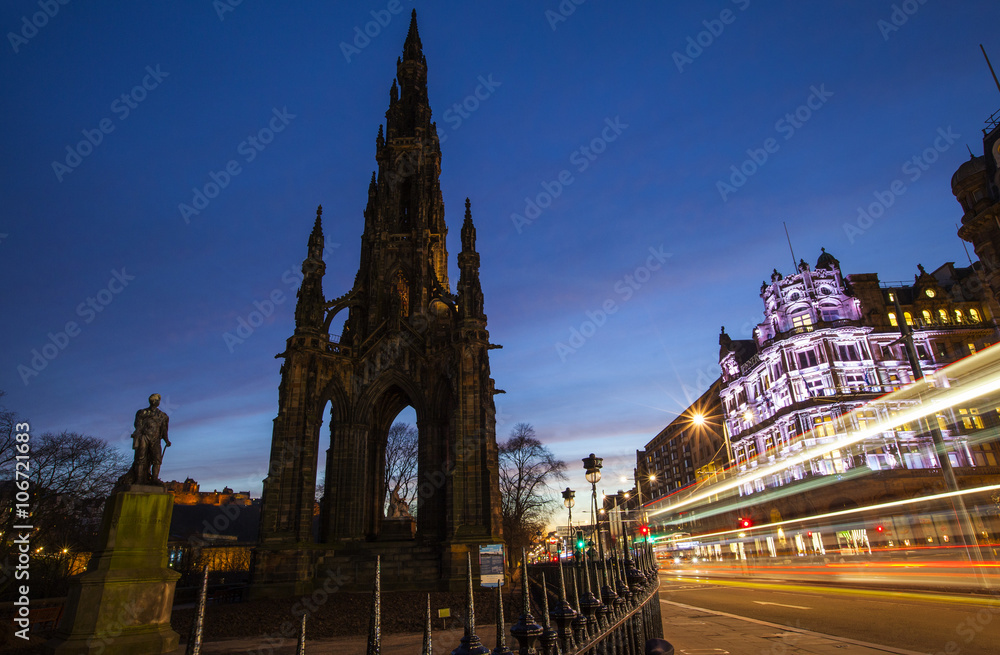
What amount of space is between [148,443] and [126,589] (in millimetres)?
2576

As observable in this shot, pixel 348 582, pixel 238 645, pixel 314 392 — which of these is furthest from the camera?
pixel 314 392

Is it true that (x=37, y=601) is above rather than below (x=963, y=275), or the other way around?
below

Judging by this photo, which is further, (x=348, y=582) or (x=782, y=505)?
(x=782, y=505)

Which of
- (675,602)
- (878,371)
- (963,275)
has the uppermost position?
(963,275)

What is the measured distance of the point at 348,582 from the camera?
21.7 metres

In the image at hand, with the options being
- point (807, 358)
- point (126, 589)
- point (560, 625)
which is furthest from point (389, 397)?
point (807, 358)

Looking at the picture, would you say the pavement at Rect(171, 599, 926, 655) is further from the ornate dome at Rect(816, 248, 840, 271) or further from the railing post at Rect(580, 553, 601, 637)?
the ornate dome at Rect(816, 248, 840, 271)

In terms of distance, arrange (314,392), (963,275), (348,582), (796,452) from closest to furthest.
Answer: (348,582), (314,392), (796,452), (963,275)

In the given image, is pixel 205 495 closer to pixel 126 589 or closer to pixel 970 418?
pixel 126 589

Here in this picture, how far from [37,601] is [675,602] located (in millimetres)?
17771

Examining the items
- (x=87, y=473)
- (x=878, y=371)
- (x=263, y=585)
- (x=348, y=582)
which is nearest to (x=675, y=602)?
(x=348, y=582)

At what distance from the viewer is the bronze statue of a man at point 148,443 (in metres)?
9.64

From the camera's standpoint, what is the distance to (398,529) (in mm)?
25797

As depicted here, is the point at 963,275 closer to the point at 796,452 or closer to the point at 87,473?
the point at 796,452
